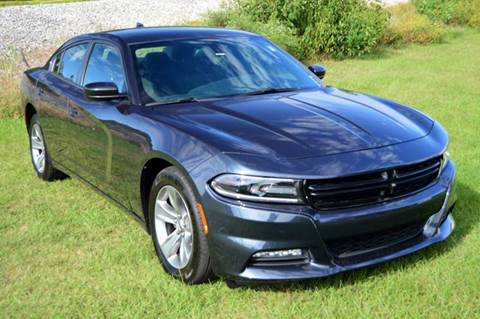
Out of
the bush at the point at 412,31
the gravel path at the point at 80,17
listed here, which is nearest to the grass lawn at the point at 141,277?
the gravel path at the point at 80,17

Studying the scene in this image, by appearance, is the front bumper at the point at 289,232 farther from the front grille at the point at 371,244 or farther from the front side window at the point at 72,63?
Result: the front side window at the point at 72,63

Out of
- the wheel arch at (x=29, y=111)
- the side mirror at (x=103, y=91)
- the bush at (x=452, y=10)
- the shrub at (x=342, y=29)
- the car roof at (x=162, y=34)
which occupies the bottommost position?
the bush at (x=452, y=10)

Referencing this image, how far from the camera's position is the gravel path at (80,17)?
14.9 meters

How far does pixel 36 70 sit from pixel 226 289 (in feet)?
12.8

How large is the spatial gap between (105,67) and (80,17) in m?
14.2

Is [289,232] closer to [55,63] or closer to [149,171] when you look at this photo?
[149,171]

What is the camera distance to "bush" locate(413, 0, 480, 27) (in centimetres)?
2084

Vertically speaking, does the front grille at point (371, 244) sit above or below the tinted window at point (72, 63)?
below

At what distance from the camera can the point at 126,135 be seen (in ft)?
13.0

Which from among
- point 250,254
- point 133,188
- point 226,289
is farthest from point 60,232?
point 250,254

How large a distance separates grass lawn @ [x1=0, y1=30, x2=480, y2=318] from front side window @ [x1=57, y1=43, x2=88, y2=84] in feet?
3.62

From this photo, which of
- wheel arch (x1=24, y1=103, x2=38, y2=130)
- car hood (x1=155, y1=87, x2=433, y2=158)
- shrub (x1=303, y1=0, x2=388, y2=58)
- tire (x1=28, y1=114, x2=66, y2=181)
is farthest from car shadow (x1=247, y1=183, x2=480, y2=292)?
shrub (x1=303, y1=0, x2=388, y2=58)

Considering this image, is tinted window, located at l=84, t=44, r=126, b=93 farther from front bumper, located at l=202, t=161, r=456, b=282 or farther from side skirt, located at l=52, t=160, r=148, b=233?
front bumper, located at l=202, t=161, r=456, b=282

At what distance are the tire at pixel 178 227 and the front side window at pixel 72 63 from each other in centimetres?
187
